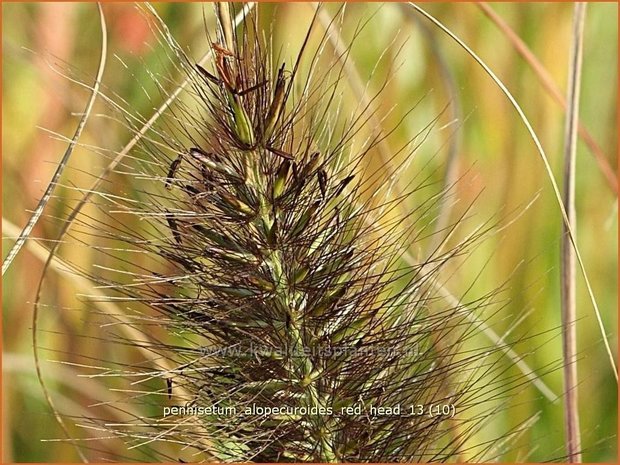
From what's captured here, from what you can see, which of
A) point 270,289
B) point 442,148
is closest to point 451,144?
point 442,148

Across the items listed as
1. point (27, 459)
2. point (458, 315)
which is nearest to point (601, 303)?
point (458, 315)

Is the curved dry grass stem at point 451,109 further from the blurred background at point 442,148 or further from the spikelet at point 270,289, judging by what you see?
the spikelet at point 270,289

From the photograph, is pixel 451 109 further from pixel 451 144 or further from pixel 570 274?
pixel 570 274

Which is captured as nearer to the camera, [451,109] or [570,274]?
[570,274]

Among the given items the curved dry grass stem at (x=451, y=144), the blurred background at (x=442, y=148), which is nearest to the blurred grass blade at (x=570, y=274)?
the curved dry grass stem at (x=451, y=144)

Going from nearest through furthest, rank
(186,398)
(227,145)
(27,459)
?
(227,145), (186,398), (27,459)

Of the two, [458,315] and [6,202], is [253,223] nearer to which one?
[458,315]

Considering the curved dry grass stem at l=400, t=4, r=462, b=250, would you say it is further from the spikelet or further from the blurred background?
the spikelet
